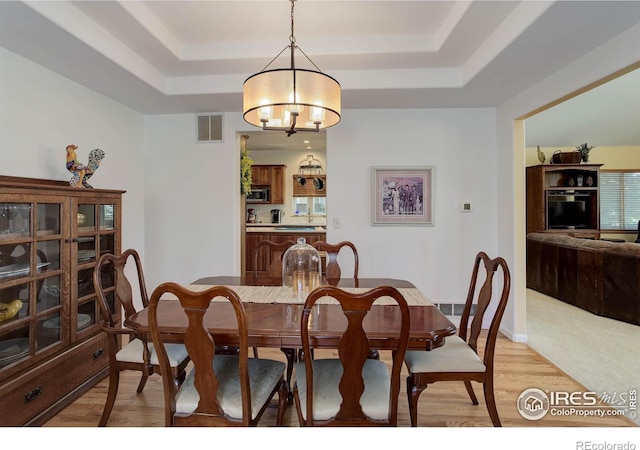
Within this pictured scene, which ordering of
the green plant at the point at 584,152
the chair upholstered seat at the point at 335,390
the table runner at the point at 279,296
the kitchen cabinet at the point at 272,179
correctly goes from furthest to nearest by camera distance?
the kitchen cabinet at the point at 272,179 < the green plant at the point at 584,152 < the table runner at the point at 279,296 < the chair upholstered seat at the point at 335,390

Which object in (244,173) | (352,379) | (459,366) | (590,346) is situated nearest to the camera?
(352,379)

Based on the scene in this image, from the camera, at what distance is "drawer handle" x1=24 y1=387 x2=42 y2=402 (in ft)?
6.30

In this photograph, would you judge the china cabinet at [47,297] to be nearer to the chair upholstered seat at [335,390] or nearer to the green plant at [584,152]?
the chair upholstered seat at [335,390]

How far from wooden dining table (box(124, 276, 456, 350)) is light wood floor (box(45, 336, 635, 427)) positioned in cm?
74

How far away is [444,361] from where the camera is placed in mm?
1829

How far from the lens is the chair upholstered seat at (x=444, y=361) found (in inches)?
70.9

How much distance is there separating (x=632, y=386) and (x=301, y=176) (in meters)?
5.43

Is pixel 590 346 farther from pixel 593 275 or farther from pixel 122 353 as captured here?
pixel 122 353

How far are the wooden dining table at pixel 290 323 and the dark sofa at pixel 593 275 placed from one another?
3.19m

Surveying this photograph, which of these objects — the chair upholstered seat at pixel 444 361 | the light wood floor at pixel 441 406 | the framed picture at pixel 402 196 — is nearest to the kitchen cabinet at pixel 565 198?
the framed picture at pixel 402 196

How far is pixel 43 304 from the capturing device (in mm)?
2107

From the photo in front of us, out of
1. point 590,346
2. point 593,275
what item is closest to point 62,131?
point 590,346

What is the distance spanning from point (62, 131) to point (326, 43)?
7.23ft

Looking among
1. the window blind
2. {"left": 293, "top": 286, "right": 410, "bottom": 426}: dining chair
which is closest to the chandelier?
{"left": 293, "top": 286, "right": 410, "bottom": 426}: dining chair
